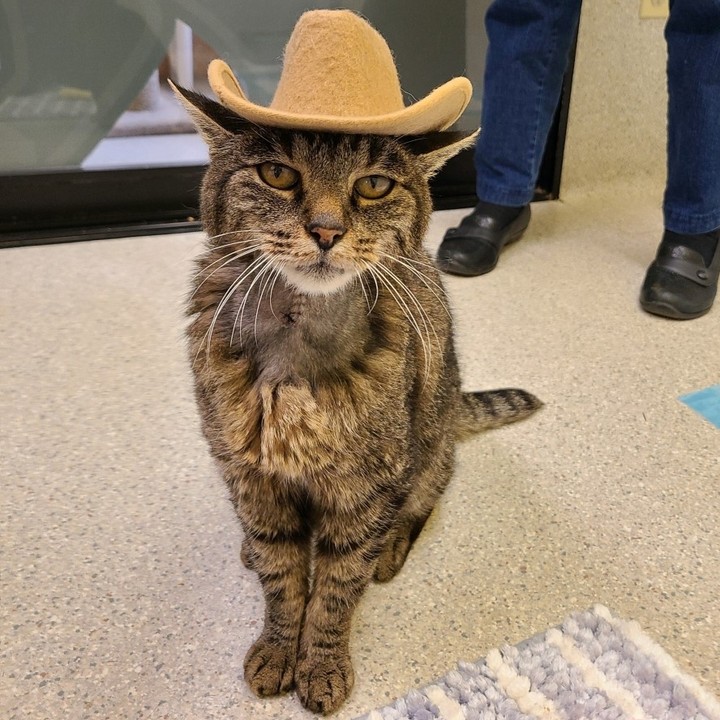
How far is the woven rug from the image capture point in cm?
81

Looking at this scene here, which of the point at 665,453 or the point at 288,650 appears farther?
the point at 665,453

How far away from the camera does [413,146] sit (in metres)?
0.81

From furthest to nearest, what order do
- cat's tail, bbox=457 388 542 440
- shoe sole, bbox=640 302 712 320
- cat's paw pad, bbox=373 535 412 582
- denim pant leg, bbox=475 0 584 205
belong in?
1. denim pant leg, bbox=475 0 584 205
2. shoe sole, bbox=640 302 712 320
3. cat's tail, bbox=457 388 542 440
4. cat's paw pad, bbox=373 535 412 582

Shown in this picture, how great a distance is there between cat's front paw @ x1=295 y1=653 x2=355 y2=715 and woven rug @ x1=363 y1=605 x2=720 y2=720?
5 centimetres

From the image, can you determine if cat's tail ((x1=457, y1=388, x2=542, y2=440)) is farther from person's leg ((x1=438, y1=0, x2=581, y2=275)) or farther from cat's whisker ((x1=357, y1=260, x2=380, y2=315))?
person's leg ((x1=438, y1=0, x2=581, y2=275))

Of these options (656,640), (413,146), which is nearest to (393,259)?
(413,146)

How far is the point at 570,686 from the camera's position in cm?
84

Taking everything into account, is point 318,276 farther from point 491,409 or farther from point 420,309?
point 491,409

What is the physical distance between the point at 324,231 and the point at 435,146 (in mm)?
204

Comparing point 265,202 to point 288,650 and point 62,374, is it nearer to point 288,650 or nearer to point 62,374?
point 288,650

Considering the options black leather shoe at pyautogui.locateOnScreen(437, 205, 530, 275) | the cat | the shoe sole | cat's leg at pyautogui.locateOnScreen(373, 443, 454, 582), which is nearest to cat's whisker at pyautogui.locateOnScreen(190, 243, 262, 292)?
the cat

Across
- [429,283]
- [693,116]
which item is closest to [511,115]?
[693,116]

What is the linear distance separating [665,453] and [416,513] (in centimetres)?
48

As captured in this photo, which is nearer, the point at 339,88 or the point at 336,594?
the point at 339,88
